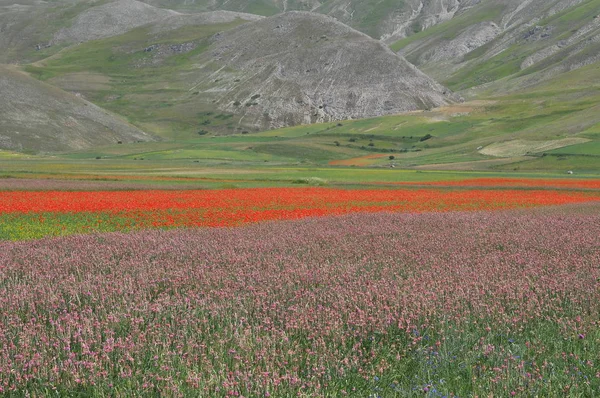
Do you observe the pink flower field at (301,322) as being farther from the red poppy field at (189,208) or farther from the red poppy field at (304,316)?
the red poppy field at (189,208)

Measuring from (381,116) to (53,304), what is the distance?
182 meters

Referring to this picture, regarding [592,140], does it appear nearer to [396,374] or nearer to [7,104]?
[396,374]

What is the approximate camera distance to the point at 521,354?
5.64 meters

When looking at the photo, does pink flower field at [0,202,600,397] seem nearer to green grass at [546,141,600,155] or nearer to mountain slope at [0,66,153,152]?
green grass at [546,141,600,155]

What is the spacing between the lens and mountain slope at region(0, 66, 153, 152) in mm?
148250

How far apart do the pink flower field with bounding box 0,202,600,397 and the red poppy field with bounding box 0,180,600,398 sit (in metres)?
0.03

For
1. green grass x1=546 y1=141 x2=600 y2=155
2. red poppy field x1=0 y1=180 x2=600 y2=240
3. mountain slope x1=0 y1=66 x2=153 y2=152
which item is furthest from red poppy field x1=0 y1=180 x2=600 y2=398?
mountain slope x1=0 y1=66 x2=153 y2=152

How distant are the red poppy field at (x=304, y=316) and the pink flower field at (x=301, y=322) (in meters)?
0.03

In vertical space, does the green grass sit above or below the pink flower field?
above

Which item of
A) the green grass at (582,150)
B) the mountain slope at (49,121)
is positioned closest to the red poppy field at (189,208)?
the green grass at (582,150)

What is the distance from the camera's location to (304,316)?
21.2ft

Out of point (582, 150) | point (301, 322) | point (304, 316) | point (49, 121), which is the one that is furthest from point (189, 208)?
point (49, 121)

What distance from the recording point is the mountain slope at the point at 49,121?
148m

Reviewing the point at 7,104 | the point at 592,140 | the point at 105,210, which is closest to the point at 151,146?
the point at 7,104
